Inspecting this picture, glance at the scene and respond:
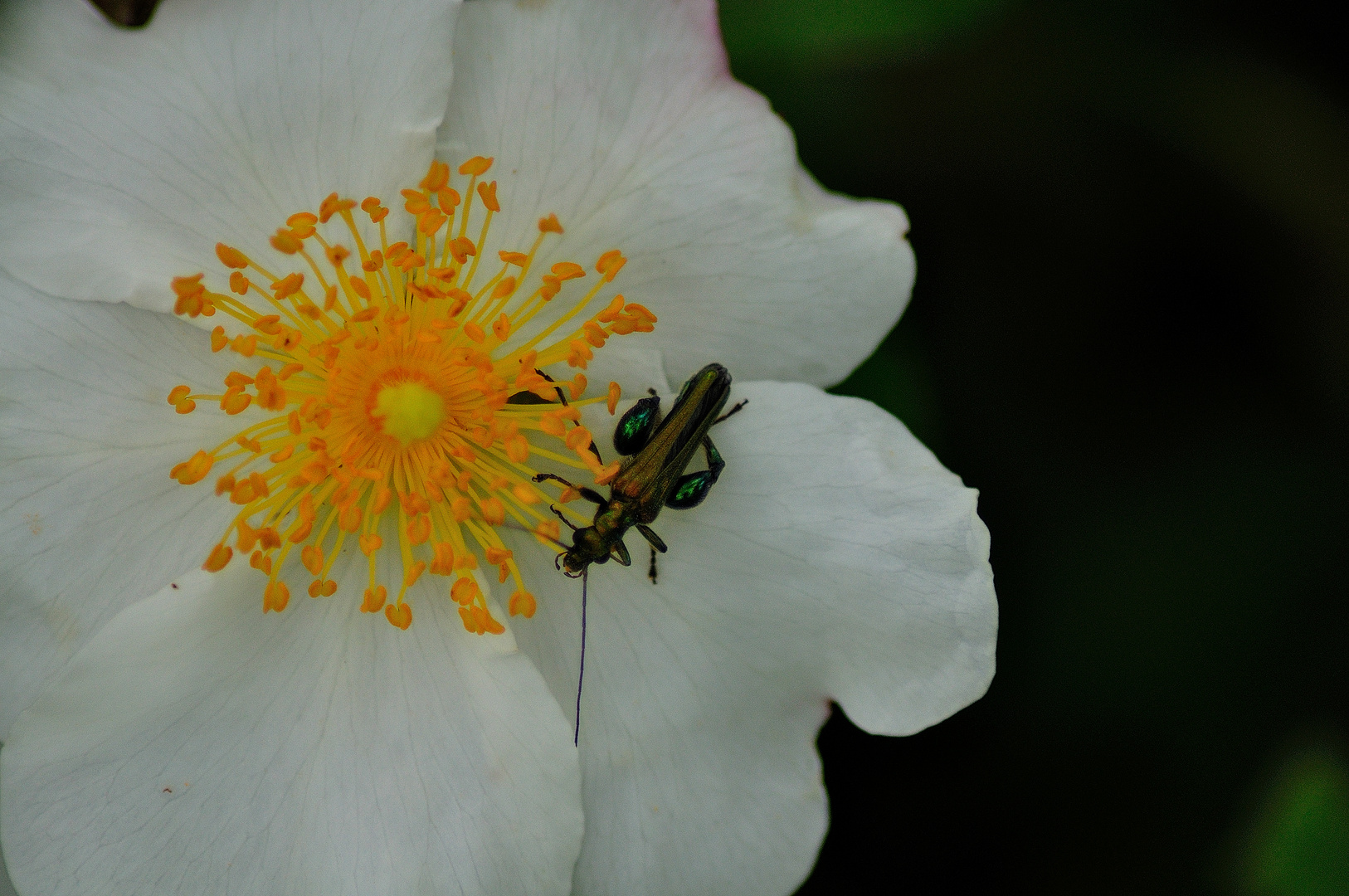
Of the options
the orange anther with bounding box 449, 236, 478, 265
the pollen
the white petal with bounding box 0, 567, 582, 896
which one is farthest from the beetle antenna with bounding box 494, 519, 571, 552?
the orange anther with bounding box 449, 236, 478, 265

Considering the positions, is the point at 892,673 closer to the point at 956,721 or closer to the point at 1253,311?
the point at 956,721

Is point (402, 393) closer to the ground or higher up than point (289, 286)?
closer to the ground

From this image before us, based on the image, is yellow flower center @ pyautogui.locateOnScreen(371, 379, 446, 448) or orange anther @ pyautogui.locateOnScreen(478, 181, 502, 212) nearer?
orange anther @ pyautogui.locateOnScreen(478, 181, 502, 212)

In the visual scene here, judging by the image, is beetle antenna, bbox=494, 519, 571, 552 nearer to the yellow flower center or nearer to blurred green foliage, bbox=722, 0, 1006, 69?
Answer: the yellow flower center

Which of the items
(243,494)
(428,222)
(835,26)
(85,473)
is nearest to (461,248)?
(428,222)

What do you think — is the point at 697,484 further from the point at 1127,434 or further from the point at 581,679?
the point at 1127,434

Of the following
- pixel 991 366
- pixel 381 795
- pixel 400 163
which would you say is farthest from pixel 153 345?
pixel 991 366

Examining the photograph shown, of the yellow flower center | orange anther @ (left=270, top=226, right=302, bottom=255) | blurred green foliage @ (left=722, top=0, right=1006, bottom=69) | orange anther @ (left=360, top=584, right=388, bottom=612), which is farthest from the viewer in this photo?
blurred green foliage @ (left=722, top=0, right=1006, bottom=69)
